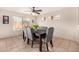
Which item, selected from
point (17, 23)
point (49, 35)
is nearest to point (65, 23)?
point (49, 35)

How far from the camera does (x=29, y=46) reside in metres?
1.72

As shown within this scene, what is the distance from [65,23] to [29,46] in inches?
32.9

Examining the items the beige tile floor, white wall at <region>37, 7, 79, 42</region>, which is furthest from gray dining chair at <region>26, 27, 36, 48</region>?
white wall at <region>37, 7, 79, 42</region>

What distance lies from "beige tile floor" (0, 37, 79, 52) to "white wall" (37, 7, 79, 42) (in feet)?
0.35

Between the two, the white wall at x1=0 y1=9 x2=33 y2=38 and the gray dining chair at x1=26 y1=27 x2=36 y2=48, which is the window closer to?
the white wall at x1=0 y1=9 x2=33 y2=38

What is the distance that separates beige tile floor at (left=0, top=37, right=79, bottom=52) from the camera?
5.37 feet

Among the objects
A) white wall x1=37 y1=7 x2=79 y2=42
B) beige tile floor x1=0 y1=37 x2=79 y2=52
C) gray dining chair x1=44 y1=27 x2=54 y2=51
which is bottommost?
beige tile floor x1=0 y1=37 x2=79 y2=52

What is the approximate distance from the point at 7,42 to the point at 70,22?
127 cm

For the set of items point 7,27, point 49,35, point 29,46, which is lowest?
point 29,46

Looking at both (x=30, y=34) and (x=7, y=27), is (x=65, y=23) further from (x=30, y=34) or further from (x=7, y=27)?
(x=7, y=27)

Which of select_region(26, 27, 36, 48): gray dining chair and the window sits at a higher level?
the window

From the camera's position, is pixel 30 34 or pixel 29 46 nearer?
pixel 29 46

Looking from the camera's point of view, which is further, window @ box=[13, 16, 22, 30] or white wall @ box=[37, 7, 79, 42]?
window @ box=[13, 16, 22, 30]
